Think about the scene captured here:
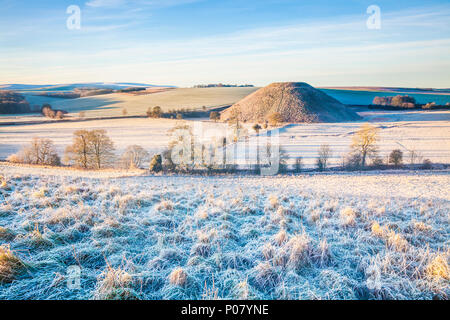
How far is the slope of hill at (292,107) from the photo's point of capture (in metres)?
78.8

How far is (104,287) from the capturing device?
2980 mm

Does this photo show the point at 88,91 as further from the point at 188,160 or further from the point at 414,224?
the point at 414,224

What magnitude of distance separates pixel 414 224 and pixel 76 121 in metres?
84.4

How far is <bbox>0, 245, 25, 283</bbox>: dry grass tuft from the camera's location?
3.11 metres

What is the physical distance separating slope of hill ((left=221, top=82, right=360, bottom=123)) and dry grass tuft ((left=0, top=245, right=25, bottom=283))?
245 ft

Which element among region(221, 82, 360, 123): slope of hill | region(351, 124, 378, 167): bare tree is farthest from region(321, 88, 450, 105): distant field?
region(351, 124, 378, 167): bare tree

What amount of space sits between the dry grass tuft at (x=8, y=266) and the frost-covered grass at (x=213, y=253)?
0.4 inches

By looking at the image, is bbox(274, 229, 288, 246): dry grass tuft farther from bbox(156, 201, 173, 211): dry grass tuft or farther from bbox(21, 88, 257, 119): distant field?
bbox(21, 88, 257, 119): distant field

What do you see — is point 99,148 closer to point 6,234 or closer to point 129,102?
point 6,234

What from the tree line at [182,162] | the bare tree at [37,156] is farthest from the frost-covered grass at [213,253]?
the bare tree at [37,156]

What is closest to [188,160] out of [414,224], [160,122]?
[414,224]

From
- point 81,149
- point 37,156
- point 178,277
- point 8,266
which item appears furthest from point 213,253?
point 37,156

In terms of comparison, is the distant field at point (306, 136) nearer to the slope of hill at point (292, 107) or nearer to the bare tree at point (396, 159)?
the bare tree at point (396, 159)

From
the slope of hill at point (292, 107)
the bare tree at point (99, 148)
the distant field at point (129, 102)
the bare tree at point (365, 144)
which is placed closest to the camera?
the bare tree at point (365, 144)
